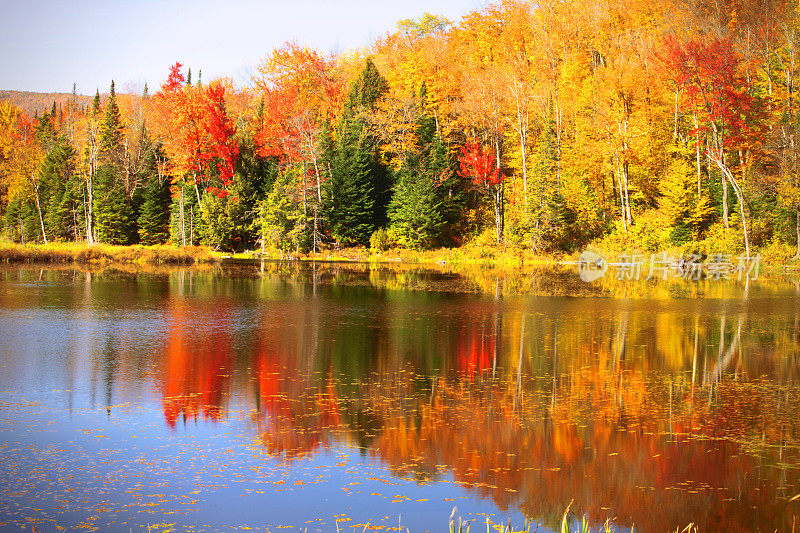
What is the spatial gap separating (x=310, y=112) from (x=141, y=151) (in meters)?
16.0

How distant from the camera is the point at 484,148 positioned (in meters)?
47.2

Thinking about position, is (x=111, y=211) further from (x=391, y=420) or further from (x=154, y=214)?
(x=391, y=420)

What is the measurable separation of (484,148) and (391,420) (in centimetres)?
3948

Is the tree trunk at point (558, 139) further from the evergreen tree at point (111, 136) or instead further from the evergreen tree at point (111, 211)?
the evergreen tree at point (111, 136)

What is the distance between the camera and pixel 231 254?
1998 inches

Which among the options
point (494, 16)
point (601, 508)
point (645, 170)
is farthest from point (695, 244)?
point (601, 508)

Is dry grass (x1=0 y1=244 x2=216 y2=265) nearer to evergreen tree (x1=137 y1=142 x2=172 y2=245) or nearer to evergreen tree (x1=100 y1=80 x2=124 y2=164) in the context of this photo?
evergreen tree (x1=137 y1=142 x2=172 y2=245)

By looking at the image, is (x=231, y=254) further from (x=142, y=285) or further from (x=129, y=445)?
(x=129, y=445)

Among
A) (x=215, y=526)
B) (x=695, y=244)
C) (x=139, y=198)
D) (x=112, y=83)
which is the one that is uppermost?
(x=112, y=83)

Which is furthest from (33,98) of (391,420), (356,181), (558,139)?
(391,420)

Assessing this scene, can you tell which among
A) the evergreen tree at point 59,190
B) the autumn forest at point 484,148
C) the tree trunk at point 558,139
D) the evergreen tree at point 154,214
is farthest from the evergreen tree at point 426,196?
the evergreen tree at point 59,190

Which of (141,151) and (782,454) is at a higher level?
(141,151)

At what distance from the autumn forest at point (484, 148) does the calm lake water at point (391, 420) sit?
21.8 meters

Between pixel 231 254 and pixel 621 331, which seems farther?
pixel 231 254
